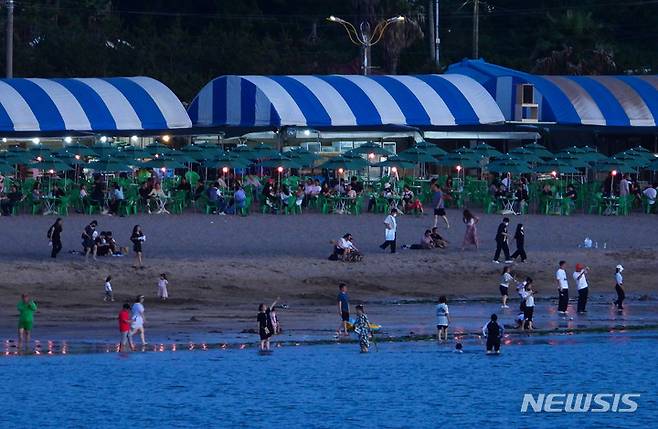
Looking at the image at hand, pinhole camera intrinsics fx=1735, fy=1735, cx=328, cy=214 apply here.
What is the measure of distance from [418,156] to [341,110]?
9.53m

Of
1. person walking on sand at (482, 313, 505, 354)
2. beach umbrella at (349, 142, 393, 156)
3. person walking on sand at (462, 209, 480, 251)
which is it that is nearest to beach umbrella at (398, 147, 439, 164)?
beach umbrella at (349, 142, 393, 156)

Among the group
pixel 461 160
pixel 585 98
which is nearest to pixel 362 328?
pixel 461 160

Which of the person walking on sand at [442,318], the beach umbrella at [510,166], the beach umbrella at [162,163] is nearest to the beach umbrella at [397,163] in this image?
the beach umbrella at [510,166]

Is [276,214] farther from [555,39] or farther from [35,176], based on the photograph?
[555,39]

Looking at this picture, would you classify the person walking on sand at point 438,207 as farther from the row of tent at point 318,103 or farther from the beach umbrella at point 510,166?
the row of tent at point 318,103

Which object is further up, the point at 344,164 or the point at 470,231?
the point at 344,164

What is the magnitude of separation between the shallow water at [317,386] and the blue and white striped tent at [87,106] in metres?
26.2

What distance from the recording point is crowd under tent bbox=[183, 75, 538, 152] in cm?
6556

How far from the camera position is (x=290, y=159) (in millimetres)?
56312

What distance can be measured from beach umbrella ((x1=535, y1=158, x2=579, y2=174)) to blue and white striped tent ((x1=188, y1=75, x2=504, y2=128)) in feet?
33.2

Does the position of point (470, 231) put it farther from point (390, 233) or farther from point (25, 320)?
point (25, 320)

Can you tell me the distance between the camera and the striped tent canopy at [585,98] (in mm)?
70625

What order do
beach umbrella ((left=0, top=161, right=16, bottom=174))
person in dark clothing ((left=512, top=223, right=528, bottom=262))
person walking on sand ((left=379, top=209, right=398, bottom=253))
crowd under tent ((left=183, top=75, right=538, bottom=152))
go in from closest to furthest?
1. person in dark clothing ((left=512, top=223, right=528, bottom=262))
2. person walking on sand ((left=379, top=209, right=398, bottom=253))
3. beach umbrella ((left=0, top=161, right=16, bottom=174))
4. crowd under tent ((left=183, top=75, right=538, bottom=152))

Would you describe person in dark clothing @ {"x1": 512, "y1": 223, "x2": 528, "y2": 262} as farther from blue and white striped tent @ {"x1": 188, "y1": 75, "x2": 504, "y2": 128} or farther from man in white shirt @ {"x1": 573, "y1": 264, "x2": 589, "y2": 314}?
blue and white striped tent @ {"x1": 188, "y1": 75, "x2": 504, "y2": 128}
